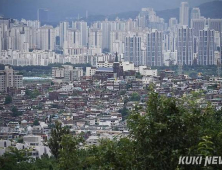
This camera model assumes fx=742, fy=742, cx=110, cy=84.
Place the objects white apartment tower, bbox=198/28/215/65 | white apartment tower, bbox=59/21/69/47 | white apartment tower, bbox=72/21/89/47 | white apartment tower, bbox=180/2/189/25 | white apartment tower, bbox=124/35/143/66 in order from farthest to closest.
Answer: white apartment tower, bbox=180/2/189/25, white apartment tower, bbox=59/21/69/47, white apartment tower, bbox=72/21/89/47, white apartment tower, bbox=124/35/143/66, white apartment tower, bbox=198/28/215/65

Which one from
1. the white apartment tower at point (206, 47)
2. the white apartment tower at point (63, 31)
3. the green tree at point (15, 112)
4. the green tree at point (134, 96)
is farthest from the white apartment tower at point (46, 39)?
the green tree at point (15, 112)

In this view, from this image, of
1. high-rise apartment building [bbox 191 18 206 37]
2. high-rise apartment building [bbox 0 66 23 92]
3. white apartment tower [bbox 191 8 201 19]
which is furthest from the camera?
white apartment tower [bbox 191 8 201 19]

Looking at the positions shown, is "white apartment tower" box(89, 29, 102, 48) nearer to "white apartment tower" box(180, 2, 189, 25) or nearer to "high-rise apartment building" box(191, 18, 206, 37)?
"white apartment tower" box(180, 2, 189, 25)

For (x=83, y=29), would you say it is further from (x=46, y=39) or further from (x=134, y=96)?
(x=134, y=96)

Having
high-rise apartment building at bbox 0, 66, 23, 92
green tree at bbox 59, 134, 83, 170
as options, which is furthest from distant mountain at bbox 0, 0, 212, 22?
green tree at bbox 59, 134, 83, 170

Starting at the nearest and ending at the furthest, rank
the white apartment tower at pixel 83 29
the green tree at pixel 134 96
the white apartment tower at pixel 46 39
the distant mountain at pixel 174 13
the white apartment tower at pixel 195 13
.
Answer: the green tree at pixel 134 96, the white apartment tower at pixel 46 39, the distant mountain at pixel 174 13, the white apartment tower at pixel 83 29, the white apartment tower at pixel 195 13

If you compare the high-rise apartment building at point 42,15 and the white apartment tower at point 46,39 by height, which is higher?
the high-rise apartment building at point 42,15

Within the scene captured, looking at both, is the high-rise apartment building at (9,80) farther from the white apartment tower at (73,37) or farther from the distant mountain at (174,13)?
the distant mountain at (174,13)

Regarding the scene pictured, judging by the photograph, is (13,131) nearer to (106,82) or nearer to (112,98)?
(112,98)

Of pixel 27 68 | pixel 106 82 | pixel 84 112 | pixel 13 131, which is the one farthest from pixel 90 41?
pixel 13 131

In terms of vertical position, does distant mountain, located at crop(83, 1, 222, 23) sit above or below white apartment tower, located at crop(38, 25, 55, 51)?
above

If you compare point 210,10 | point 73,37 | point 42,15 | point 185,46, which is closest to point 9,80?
point 185,46

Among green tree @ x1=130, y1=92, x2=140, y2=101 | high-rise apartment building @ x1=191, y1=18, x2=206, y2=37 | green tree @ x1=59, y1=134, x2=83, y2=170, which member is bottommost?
green tree @ x1=130, y1=92, x2=140, y2=101
